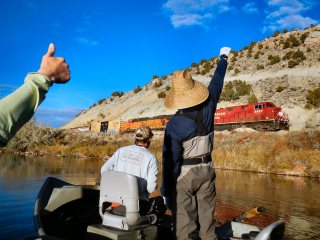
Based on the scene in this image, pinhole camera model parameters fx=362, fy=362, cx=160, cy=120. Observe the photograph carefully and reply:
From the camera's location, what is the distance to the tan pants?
4.92m

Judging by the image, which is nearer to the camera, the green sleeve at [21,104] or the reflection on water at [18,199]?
the green sleeve at [21,104]

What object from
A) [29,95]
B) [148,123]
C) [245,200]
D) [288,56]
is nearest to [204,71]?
[288,56]

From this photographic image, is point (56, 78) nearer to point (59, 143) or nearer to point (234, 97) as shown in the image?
point (59, 143)

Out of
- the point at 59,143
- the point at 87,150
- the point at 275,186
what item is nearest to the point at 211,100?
the point at 275,186

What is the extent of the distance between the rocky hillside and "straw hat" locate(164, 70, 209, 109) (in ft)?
107

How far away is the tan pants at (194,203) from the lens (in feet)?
16.1

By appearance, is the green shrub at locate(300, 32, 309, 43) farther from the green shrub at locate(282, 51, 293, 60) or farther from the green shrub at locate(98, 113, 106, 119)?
the green shrub at locate(98, 113, 106, 119)

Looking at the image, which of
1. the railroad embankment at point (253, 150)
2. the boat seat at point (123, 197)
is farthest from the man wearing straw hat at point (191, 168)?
the railroad embankment at point (253, 150)

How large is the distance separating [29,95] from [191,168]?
3850mm

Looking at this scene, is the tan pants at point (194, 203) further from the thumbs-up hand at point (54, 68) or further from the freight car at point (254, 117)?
the freight car at point (254, 117)

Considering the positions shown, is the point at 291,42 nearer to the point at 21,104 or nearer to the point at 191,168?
the point at 191,168

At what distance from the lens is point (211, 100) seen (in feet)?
17.1

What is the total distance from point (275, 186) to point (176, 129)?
504 inches

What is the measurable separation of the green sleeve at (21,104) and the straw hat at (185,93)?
374 centimetres
